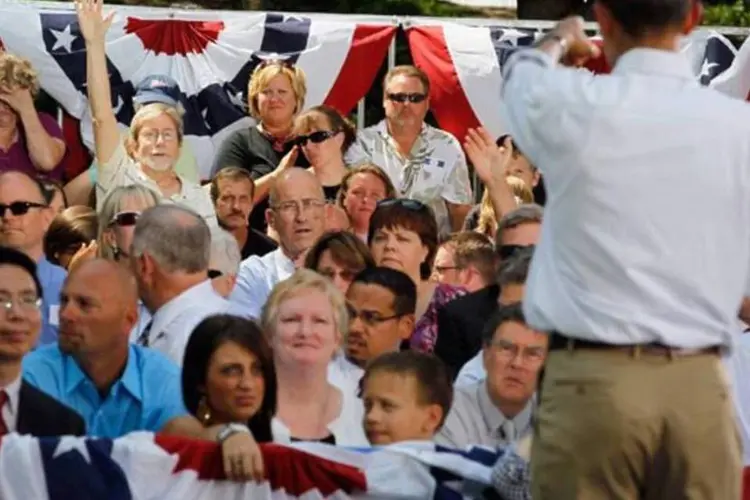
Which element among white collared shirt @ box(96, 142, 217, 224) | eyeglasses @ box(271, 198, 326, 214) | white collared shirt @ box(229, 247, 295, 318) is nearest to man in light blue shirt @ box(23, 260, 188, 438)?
white collared shirt @ box(229, 247, 295, 318)

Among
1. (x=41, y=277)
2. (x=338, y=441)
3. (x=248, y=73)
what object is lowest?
(x=338, y=441)

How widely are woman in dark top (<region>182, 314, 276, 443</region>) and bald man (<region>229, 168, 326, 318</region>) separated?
209cm

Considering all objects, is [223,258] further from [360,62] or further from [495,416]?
[360,62]

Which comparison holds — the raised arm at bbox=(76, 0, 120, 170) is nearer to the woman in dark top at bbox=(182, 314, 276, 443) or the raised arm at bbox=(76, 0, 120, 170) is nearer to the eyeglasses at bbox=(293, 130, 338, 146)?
the eyeglasses at bbox=(293, 130, 338, 146)

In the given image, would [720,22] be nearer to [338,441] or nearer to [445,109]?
[445,109]

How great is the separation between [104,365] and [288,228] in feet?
7.73

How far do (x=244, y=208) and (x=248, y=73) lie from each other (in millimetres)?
2265

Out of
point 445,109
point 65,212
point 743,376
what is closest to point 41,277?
point 65,212

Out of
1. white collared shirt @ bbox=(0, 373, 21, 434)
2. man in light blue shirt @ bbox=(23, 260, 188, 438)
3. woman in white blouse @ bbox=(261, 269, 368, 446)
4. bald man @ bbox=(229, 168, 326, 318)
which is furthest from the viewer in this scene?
bald man @ bbox=(229, 168, 326, 318)

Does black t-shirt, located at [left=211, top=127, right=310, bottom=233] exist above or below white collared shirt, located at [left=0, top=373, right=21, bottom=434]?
above

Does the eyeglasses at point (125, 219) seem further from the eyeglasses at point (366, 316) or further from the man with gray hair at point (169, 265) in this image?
the eyeglasses at point (366, 316)

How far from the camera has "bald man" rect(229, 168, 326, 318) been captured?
7.88 metres

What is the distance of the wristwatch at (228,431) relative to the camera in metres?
5.22

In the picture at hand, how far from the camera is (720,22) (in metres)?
14.8
